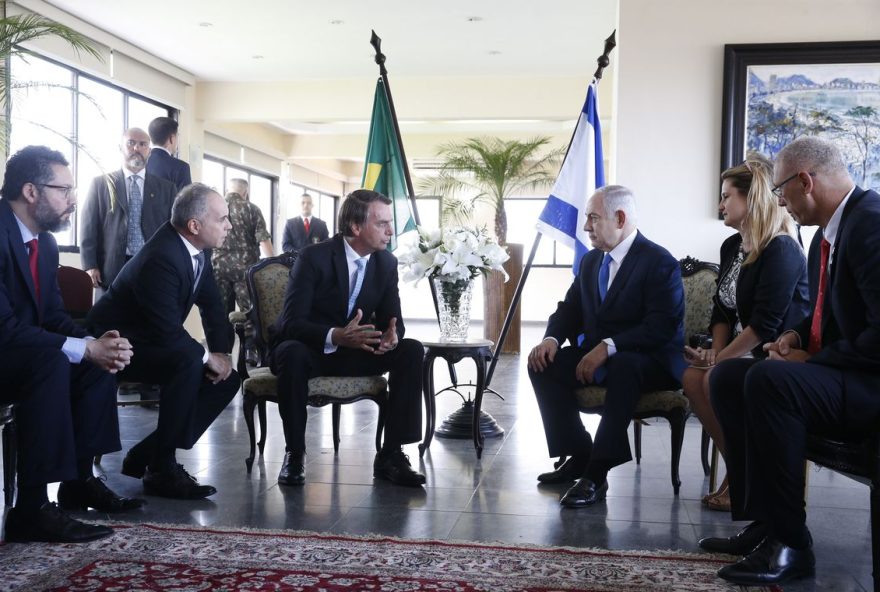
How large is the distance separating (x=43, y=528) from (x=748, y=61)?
4440mm

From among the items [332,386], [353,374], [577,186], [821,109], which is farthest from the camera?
[821,109]

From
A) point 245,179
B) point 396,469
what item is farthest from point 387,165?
point 245,179

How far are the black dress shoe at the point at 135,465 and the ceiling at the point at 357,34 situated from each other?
16.5 feet

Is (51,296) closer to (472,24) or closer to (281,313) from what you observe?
(281,313)

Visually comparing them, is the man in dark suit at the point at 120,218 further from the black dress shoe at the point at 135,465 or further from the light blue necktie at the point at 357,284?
the black dress shoe at the point at 135,465

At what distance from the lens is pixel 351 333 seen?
3576mm

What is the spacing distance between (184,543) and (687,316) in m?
2.44

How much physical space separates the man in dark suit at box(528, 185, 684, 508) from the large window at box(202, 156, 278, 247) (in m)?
7.62

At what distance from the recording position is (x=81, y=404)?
3055 mm

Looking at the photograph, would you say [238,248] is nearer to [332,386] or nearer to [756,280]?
[332,386]

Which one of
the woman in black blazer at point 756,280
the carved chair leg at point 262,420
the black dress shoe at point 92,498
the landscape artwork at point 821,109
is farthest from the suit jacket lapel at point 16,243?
the landscape artwork at point 821,109

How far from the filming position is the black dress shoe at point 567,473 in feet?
12.0

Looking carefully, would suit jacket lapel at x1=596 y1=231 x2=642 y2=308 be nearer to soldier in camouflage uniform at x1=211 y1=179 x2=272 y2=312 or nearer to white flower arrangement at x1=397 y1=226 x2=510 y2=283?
white flower arrangement at x1=397 y1=226 x2=510 y2=283

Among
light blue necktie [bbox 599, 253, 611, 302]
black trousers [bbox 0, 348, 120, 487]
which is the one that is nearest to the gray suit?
black trousers [bbox 0, 348, 120, 487]
